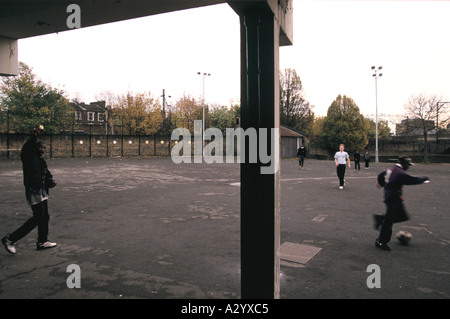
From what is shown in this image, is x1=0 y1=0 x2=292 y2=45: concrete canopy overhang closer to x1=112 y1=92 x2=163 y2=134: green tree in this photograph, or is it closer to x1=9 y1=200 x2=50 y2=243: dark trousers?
x1=9 y1=200 x2=50 y2=243: dark trousers

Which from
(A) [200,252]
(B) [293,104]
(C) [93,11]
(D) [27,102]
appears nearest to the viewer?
(C) [93,11]

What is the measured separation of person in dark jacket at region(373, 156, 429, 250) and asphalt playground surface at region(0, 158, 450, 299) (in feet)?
0.98

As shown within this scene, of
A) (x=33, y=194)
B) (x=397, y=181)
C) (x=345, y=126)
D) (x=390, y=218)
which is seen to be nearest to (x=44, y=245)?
(x=33, y=194)

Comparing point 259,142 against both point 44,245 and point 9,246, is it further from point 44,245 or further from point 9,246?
point 9,246

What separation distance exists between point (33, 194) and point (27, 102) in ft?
113

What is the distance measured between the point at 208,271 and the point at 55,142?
3395cm

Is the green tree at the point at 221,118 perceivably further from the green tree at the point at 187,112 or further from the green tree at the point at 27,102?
the green tree at the point at 27,102

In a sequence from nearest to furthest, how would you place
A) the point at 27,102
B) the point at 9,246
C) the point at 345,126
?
the point at 9,246
the point at 27,102
the point at 345,126

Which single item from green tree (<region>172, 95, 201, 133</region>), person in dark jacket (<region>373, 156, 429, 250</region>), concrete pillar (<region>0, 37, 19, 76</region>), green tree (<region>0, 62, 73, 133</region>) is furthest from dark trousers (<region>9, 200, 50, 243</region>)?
green tree (<region>172, 95, 201, 133</region>)

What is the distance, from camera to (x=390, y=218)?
5.41 m

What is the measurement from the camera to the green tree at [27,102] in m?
32.7

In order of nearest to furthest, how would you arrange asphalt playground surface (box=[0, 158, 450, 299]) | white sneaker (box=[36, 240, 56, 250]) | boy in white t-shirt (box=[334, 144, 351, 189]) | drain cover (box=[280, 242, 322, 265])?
1. asphalt playground surface (box=[0, 158, 450, 299])
2. drain cover (box=[280, 242, 322, 265])
3. white sneaker (box=[36, 240, 56, 250])
4. boy in white t-shirt (box=[334, 144, 351, 189])

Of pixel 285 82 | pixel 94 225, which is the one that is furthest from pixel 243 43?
pixel 285 82

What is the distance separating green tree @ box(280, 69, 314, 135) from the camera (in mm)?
54750
